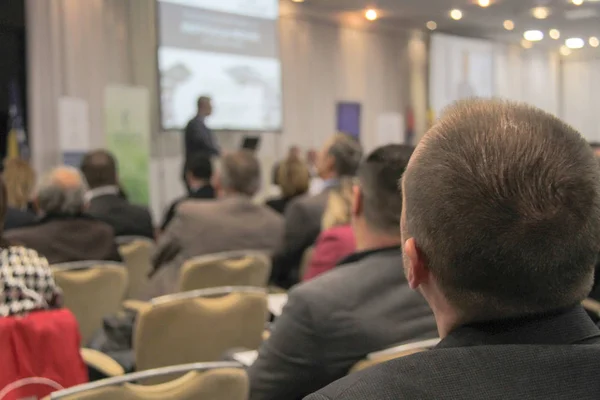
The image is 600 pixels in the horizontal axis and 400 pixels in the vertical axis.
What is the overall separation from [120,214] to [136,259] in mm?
463

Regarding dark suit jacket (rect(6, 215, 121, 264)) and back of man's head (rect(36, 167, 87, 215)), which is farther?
back of man's head (rect(36, 167, 87, 215))

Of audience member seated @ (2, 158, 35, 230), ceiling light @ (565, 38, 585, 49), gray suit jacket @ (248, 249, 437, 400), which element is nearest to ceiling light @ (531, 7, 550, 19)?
ceiling light @ (565, 38, 585, 49)

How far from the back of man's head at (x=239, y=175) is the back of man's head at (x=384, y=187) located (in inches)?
87.6

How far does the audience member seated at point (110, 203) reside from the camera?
4852 mm

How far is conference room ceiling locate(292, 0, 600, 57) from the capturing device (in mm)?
11414

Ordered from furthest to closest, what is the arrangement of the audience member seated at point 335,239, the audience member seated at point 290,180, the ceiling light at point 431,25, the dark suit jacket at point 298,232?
the ceiling light at point 431,25 < the audience member seated at point 290,180 < the dark suit jacket at point 298,232 < the audience member seated at point 335,239

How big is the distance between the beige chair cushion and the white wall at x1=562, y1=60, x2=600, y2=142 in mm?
17737

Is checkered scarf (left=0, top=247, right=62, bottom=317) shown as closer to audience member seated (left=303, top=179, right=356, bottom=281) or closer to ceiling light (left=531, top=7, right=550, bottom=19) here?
audience member seated (left=303, top=179, right=356, bottom=281)

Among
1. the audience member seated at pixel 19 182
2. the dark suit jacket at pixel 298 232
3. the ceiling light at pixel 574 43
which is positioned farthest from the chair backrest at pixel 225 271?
the ceiling light at pixel 574 43

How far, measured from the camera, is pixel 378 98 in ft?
43.7

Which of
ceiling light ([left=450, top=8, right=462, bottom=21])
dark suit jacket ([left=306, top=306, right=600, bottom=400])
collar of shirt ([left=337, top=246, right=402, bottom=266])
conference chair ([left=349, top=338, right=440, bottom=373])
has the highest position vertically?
ceiling light ([left=450, top=8, right=462, bottom=21])

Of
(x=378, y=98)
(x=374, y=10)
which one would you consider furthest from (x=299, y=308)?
(x=378, y=98)

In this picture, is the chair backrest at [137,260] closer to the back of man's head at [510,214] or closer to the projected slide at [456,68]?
the back of man's head at [510,214]

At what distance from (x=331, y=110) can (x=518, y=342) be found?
456 inches
